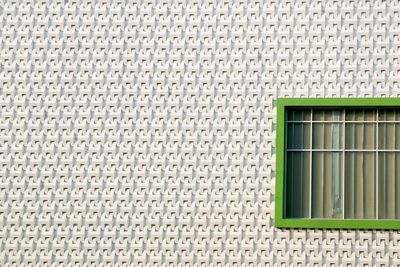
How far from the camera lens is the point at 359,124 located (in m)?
8.37

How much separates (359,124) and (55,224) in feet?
15.2

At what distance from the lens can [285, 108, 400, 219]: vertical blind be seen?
8.23 metres

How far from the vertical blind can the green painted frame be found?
127 mm

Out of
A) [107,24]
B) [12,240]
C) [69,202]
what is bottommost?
[12,240]

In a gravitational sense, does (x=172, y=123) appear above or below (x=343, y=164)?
above

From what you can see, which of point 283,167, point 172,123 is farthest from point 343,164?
Answer: point 172,123

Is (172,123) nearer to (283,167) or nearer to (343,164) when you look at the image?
(283,167)

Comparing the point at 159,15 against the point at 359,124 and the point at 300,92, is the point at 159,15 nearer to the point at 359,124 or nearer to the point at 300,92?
the point at 300,92

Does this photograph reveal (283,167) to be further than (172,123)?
No

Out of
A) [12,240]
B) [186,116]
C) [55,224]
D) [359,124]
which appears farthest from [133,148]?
[359,124]

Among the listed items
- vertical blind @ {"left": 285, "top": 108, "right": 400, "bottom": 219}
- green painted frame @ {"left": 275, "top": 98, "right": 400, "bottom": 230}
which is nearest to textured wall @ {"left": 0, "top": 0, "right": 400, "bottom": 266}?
green painted frame @ {"left": 275, "top": 98, "right": 400, "bottom": 230}

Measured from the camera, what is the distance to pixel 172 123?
334 inches

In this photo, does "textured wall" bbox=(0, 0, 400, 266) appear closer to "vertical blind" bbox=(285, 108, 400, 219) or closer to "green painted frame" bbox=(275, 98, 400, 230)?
"green painted frame" bbox=(275, 98, 400, 230)

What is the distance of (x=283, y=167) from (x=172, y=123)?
5.66 ft
